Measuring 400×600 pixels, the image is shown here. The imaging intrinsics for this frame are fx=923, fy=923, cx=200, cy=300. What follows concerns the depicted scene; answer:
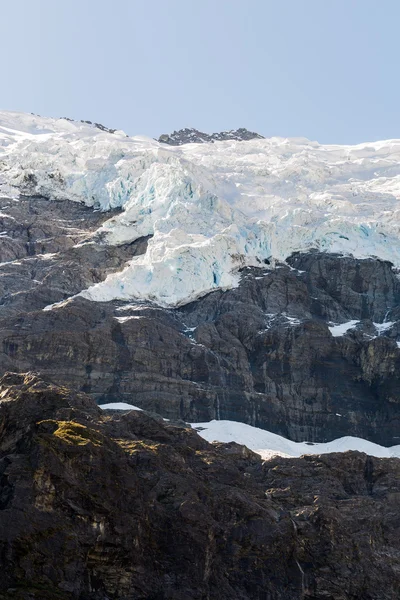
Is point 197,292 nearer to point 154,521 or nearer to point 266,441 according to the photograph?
point 266,441

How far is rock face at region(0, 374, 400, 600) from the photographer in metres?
45.8

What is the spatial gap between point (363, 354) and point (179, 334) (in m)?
24.3

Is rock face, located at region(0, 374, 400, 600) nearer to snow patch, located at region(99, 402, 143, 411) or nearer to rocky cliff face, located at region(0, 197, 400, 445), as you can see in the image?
snow patch, located at region(99, 402, 143, 411)

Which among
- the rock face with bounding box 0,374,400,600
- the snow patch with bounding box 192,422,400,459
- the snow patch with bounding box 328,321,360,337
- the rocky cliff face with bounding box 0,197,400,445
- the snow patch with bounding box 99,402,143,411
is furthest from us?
the snow patch with bounding box 328,321,360,337

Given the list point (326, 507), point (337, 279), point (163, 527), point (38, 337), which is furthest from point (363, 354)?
point (163, 527)

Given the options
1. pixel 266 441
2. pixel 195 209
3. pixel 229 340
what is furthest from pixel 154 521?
pixel 195 209

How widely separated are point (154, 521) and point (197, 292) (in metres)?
70.6

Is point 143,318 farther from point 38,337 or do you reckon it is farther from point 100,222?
point 100,222

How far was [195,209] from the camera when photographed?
135500 mm

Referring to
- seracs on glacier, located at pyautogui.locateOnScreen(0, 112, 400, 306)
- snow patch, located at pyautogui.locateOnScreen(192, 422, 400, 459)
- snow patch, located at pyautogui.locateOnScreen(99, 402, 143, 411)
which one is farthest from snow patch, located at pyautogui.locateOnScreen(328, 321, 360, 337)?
snow patch, located at pyautogui.locateOnScreen(99, 402, 143, 411)

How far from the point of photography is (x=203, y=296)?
121688mm

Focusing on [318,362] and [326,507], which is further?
[318,362]

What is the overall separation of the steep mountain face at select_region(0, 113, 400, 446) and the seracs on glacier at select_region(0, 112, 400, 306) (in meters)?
0.26

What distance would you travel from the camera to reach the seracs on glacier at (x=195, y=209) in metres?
121
